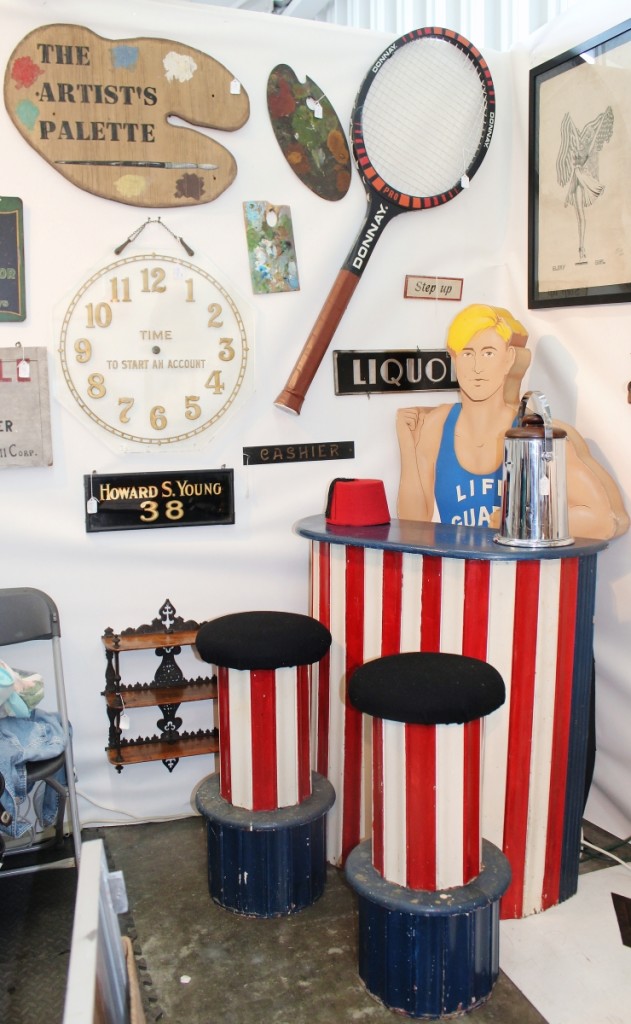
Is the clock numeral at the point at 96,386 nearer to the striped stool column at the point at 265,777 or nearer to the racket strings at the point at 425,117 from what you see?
the striped stool column at the point at 265,777

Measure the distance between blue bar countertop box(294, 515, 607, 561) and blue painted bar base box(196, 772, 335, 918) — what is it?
0.78 metres

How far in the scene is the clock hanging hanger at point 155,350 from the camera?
2.78m

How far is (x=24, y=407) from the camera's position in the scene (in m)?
2.73

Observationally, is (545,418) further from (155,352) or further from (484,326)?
(155,352)

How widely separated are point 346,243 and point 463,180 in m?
0.47

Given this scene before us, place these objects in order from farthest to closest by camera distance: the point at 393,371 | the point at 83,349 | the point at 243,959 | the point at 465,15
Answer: the point at 465,15 < the point at 393,371 < the point at 83,349 < the point at 243,959

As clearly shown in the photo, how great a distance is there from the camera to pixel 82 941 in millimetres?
985

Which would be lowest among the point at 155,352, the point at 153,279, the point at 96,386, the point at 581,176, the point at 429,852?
the point at 429,852

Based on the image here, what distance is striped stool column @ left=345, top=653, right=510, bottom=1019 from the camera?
202cm

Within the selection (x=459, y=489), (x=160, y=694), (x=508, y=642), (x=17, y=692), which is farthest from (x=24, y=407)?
(x=508, y=642)

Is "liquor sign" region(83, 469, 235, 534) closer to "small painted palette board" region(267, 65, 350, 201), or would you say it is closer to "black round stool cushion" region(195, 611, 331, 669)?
"black round stool cushion" region(195, 611, 331, 669)

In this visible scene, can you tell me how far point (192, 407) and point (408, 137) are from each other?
118cm

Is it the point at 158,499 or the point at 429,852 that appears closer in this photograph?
the point at 429,852

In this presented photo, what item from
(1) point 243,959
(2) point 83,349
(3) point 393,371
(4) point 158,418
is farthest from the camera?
(3) point 393,371
